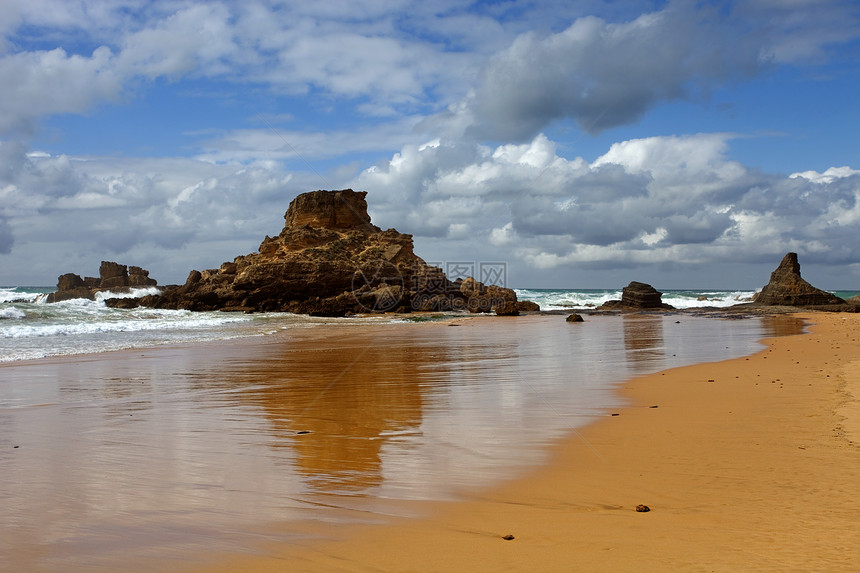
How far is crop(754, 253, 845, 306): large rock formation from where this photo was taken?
42.2 meters

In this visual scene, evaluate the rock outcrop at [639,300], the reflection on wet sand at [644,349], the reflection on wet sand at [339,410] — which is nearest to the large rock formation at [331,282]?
the rock outcrop at [639,300]

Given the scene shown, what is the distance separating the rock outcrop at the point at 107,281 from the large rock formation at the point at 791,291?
65.9 metres

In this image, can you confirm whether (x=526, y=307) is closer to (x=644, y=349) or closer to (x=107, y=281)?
(x=644, y=349)

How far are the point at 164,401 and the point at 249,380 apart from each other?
93.8 inches

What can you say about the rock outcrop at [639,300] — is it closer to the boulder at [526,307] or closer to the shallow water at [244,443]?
the boulder at [526,307]

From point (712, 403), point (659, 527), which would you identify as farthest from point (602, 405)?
point (659, 527)

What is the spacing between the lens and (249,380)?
1054cm

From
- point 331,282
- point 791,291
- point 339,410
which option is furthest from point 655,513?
point 331,282

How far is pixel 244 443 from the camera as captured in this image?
18.6 ft

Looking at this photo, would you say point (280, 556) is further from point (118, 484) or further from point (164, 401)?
point (164, 401)

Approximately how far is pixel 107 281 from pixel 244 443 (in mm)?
74802

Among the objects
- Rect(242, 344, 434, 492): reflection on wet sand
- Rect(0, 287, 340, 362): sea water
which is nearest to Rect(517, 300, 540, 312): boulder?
Rect(0, 287, 340, 362): sea water

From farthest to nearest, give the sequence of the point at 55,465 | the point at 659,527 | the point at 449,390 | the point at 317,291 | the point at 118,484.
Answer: the point at 317,291
the point at 449,390
the point at 55,465
the point at 118,484
the point at 659,527

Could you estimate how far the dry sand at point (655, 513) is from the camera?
2.99 m
